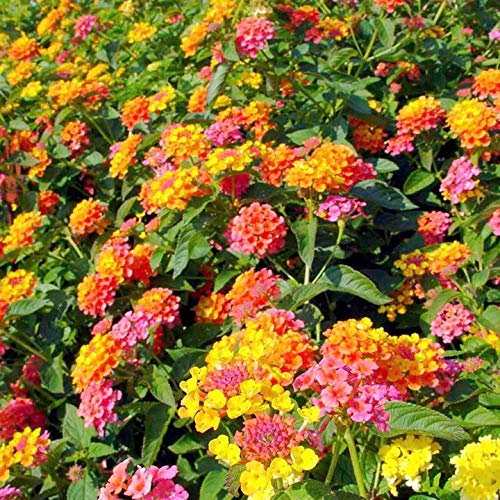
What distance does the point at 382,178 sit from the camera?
2508 millimetres

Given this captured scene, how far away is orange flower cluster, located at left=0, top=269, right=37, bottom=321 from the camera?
2404 millimetres

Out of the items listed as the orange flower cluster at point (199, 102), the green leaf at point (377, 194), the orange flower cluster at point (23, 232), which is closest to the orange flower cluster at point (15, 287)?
the orange flower cluster at point (23, 232)

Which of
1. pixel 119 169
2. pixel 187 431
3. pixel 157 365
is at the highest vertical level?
pixel 119 169

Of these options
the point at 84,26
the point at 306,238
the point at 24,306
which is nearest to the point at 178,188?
the point at 306,238

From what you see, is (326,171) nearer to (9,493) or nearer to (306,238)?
(306,238)

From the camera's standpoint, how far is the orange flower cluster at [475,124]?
2217 mm

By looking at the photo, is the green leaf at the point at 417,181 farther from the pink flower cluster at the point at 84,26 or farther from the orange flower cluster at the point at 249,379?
the pink flower cluster at the point at 84,26

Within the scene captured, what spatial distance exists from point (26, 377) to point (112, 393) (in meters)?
0.60

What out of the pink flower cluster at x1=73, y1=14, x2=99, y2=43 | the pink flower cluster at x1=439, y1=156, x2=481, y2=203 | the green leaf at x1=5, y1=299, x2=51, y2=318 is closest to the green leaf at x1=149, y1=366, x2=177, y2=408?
the green leaf at x1=5, y1=299, x2=51, y2=318

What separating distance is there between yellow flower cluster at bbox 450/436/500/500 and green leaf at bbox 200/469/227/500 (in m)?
0.70

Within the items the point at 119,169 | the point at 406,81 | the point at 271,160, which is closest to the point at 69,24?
the point at 119,169

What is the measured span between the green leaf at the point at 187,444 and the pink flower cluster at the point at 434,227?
1.01m

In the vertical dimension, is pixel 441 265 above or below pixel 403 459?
below

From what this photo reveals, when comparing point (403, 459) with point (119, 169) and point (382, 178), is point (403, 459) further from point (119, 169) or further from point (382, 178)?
point (119, 169)
